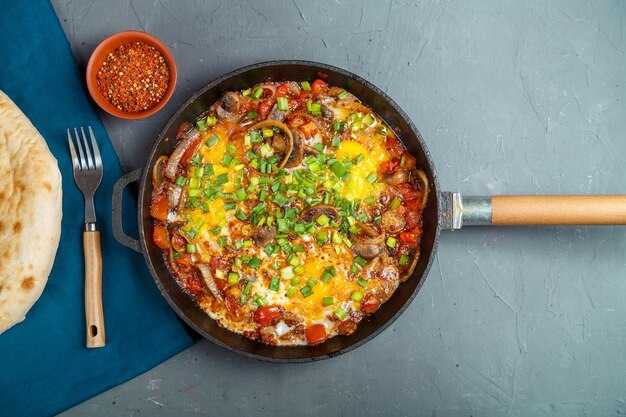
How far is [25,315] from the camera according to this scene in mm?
4453

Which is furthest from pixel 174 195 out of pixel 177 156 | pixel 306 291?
pixel 306 291

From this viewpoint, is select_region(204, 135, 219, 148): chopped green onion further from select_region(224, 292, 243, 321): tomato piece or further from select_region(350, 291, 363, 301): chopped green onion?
select_region(350, 291, 363, 301): chopped green onion

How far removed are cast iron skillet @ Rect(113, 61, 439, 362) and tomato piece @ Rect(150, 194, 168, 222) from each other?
47 mm

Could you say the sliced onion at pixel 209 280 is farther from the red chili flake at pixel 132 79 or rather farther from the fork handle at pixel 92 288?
the red chili flake at pixel 132 79

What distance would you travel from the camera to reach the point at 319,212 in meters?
4.38

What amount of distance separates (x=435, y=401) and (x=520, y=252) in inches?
57.6

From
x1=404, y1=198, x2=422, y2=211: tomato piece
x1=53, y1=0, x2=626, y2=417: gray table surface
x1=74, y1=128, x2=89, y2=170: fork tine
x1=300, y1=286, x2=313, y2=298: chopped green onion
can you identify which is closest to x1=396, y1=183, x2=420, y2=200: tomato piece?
x1=404, y1=198, x2=422, y2=211: tomato piece

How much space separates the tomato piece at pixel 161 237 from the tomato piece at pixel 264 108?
1.18m

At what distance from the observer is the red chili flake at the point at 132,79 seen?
176 inches

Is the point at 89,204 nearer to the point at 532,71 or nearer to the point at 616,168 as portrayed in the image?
the point at 532,71

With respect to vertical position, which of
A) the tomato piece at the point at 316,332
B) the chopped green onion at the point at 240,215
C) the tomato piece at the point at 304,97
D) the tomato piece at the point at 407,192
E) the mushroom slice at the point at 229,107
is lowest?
the tomato piece at the point at 316,332

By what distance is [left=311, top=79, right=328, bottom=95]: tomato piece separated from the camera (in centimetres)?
456

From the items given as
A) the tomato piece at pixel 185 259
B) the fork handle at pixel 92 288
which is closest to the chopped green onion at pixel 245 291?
the tomato piece at pixel 185 259

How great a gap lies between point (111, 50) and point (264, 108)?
4.21ft
